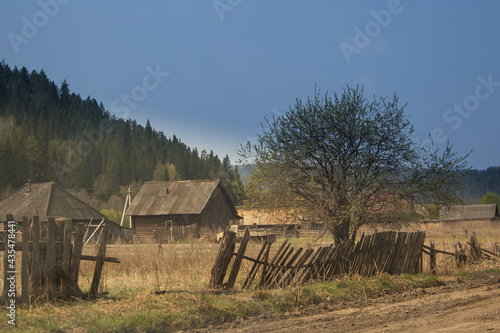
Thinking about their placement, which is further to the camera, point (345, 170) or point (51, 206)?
point (51, 206)

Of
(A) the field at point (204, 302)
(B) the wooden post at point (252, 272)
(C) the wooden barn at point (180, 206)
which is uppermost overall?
(C) the wooden barn at point (180, 206)

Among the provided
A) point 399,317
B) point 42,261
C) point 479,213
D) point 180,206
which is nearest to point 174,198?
point 180,206

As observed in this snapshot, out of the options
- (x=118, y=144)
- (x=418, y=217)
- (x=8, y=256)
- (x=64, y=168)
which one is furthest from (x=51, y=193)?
(x=118, y=144)

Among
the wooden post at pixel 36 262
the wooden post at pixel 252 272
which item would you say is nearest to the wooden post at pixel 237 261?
the wooden post at pixel 252 272

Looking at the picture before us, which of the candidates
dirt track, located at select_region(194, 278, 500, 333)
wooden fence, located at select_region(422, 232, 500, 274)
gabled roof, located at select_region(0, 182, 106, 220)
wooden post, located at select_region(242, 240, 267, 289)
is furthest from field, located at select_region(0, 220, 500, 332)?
gabled roof, located at select_region(0, 182, 106, 220)

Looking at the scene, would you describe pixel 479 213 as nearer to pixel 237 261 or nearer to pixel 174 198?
pixel 174 198

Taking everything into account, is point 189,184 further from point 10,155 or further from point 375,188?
point 10,155

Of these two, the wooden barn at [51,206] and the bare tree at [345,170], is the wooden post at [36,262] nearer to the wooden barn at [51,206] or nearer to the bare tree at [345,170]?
the bare tree at [345,170]

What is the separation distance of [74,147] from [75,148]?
519 millimetres

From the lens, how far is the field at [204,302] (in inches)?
296

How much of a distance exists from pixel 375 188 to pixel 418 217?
2291 millimetres

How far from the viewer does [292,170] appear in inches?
719

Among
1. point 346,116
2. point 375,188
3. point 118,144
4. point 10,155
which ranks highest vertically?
point 118,144

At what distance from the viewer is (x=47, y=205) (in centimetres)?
3997
